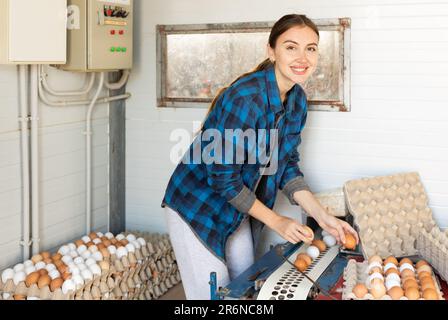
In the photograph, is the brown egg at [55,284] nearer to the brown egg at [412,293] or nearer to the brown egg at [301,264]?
the brown egg at [301,264]

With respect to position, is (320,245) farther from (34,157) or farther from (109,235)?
(34,157)

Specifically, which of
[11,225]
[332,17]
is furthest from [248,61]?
[11,225]

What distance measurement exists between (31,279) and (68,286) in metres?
0.20

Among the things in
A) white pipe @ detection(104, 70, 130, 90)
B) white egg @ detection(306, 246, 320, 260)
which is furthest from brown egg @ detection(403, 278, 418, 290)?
white pipe @ detection(104, 70, 130, 90)

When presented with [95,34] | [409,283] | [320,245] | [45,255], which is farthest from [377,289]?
[95,34]

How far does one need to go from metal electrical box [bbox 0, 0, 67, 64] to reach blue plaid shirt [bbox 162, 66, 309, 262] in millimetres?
978

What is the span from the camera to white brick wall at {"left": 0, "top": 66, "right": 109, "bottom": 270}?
352cm

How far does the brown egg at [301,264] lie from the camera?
2.99 metres

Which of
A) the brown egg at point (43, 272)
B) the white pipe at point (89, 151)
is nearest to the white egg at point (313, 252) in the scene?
the brown egg at point (43, 272)

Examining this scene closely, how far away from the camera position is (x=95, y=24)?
373cm

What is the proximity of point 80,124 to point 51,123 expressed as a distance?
295 mm

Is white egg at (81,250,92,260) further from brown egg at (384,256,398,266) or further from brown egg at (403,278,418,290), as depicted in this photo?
brown egg at (403,278,418,290)

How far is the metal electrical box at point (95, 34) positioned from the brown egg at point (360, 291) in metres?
2.03
